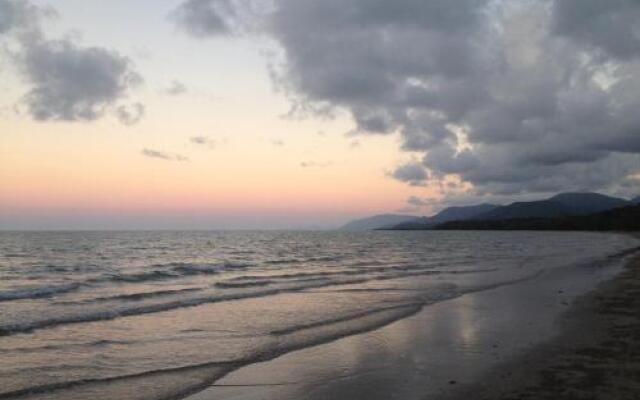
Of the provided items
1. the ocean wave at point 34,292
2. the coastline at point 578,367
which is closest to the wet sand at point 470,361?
the coastline at point 578,367

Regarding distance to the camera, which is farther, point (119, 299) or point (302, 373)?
point (119, 299)

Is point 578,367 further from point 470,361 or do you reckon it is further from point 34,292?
point 34,292

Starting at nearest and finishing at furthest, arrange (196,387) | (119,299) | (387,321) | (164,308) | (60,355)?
1. (196,387)
2. (60,355)
3. (387,321)
4. (164,308)
5. (119,299)

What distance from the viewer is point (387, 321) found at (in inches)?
721

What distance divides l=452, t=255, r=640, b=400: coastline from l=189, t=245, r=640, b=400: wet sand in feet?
0.06

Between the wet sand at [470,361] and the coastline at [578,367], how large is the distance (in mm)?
18

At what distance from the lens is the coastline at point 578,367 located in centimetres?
934

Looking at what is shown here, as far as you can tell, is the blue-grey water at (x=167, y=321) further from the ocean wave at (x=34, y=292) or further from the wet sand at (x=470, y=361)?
the wet sand at (x=470, y=361)

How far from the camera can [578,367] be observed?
1105cm

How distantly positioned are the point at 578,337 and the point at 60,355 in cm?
1280

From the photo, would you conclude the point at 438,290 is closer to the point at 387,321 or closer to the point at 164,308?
the point at 387,321

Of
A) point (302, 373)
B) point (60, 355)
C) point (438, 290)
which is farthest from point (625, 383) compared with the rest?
point (438, 290)

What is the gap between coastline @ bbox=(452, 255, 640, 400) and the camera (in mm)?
9344

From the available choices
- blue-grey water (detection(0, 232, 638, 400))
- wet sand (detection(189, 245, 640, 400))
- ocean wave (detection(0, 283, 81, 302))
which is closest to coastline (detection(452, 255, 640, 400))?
wet sand (detection(189, 245, 640, 400))
